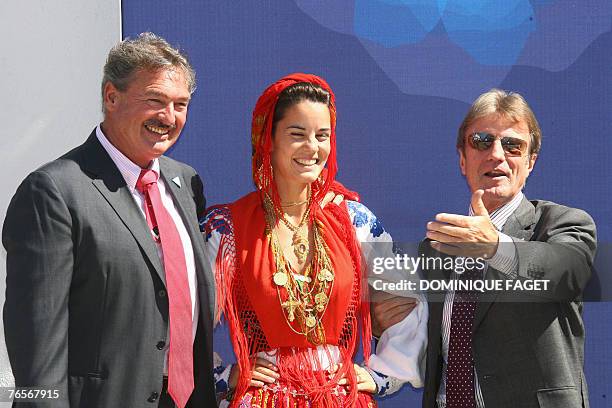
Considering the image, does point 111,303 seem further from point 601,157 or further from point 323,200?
point 601,157

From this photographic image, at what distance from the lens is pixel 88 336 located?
2.34 metres

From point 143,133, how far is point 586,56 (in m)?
1.94

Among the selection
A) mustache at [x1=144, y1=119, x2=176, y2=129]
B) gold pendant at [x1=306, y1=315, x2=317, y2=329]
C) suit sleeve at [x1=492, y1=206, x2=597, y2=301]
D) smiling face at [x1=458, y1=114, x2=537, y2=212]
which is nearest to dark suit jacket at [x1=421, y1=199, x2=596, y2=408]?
suit sleeve at [x1=492, y1=206, x2=597, y2=301]

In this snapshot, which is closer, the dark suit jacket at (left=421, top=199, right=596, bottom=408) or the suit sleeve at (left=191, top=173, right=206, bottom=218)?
the dark suit jacket at (left=421, top=199, right=596, bottom=408)

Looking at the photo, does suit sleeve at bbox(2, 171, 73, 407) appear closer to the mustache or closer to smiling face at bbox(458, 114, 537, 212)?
the mustache

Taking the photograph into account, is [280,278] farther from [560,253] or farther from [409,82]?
[409,82]

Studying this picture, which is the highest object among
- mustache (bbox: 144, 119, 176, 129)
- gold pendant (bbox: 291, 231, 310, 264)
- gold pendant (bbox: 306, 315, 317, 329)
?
mustache (bbox: 144, 119, 176, 129)

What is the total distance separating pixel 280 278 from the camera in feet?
8.73

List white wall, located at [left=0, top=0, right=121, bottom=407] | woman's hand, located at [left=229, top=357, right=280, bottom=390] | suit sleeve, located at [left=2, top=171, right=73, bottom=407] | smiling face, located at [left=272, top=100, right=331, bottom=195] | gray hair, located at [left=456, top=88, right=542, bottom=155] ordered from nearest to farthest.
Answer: suit sleeve, located at [left=2, top=171, right=73, bottom=407] < woman's hand, located at [left=229, top=357, right=280, bottom=390] < smiling face, located at [left=272, top=100, right=331, bottom=195] < gray hair, located at [left=456, top=88, right=542, bottom=155] < white wall, located at [left=0, top=0, right=121, bottom=407]

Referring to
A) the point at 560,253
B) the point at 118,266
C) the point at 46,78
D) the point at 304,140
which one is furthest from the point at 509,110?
the point at 46,78

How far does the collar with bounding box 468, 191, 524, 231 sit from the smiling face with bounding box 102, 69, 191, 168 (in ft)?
3.62

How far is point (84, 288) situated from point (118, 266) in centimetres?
11

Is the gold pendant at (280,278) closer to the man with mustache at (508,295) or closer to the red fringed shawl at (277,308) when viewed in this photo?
the red fringed shawl at (277,308)

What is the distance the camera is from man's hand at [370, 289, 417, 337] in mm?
2869
